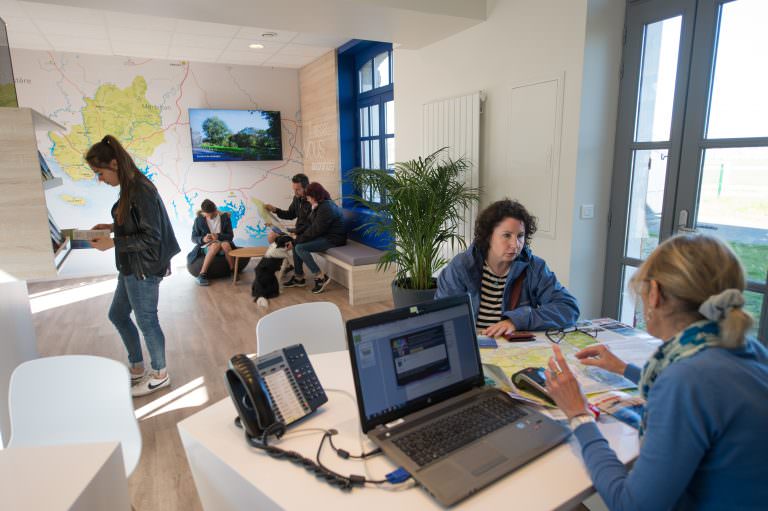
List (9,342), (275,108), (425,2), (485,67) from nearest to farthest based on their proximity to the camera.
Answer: (9,342) → (425,2) → (485,67) → (275,108)

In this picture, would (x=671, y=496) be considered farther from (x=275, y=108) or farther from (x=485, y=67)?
(x=275, y=108)

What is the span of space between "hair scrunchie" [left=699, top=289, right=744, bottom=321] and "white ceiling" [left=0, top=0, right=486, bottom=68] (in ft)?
9.82

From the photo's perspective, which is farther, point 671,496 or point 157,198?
point 157,198

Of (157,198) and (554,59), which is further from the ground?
(554,59)

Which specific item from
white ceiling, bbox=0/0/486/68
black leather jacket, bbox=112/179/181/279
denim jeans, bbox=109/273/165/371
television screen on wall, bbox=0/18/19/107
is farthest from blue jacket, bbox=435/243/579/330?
television screen on wall, bbox=0/18/19/107

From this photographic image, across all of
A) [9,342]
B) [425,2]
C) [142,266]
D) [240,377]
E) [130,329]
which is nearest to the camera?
[240,377]

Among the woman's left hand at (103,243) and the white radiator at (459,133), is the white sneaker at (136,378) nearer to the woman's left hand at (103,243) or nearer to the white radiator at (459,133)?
the woman's left hand at (103,243)

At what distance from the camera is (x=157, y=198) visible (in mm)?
2844

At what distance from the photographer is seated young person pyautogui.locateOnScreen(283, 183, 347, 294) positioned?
5.49 meters

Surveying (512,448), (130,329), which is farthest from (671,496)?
(130,329)

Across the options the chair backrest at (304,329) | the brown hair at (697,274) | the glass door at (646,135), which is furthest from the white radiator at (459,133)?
the brown hair at (697,274)

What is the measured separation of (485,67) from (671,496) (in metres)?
3.48

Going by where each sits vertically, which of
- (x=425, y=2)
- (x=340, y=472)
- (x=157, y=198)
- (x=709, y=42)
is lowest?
(x=340, y=472)

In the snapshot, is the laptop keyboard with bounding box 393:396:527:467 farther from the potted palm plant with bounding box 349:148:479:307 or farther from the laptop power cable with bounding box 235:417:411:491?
the potted palm plant with bounding box 349:148:479:307
